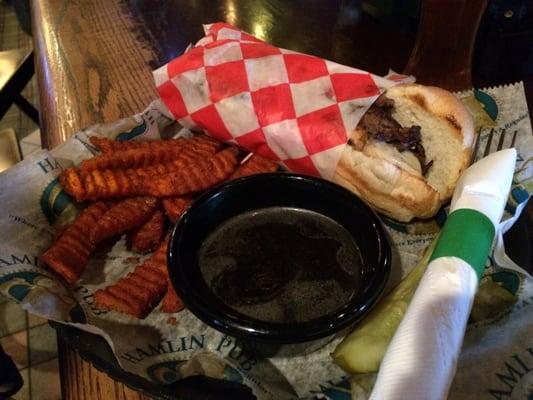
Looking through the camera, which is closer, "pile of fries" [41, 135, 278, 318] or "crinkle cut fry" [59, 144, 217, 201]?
"pile of fries" [41, 135, 278, 318]

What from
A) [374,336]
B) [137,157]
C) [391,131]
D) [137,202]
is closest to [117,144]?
[137,157]

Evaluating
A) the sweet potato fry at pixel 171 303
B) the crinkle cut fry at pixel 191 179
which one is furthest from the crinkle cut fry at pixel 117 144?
the sweet potato fry at pixel 171 303

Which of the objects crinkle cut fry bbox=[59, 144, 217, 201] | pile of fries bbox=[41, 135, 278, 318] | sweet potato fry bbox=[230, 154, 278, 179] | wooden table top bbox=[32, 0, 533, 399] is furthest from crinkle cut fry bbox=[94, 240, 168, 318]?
wooden table top bbox=[32, 0, 533, 399]

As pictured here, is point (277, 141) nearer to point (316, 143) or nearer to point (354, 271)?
point (316, 143)

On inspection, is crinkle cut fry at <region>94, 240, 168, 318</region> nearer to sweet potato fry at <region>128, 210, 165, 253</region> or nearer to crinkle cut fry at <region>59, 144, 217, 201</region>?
sweet potato fry at <region>128, 210, 165, 253</region>

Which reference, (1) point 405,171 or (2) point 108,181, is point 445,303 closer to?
(1) point 405,171

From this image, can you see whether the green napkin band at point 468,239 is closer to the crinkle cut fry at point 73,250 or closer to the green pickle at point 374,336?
the green pickle at point 374,336
